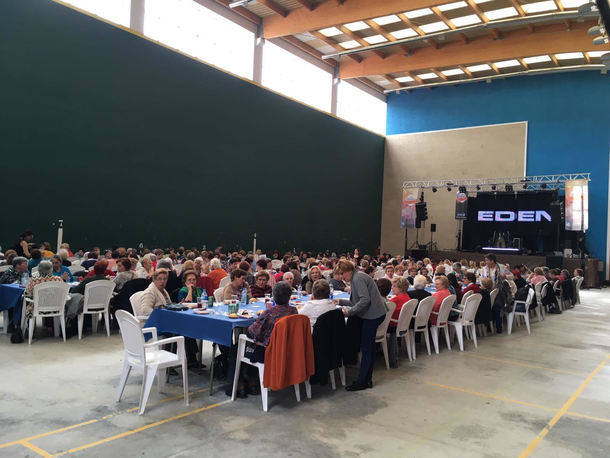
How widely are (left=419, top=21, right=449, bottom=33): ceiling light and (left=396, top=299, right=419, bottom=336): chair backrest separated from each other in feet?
41.6

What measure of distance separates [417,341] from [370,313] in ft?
9.62

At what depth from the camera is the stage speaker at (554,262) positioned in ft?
53.9

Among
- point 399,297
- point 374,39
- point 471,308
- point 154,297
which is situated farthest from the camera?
point 374,39

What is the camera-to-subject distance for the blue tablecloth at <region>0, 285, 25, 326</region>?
582 cm

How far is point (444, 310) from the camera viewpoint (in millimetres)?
6379

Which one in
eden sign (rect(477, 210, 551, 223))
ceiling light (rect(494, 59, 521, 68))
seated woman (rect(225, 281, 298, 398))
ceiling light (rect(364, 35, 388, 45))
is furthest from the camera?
ceiling light (rect(494, 59, 521, 68))

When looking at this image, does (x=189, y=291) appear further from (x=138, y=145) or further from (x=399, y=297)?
(x=138, y=145)

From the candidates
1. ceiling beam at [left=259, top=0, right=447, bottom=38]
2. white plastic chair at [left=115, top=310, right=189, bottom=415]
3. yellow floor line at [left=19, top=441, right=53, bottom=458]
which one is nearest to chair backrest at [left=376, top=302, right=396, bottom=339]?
white plastic chair at [left=115, top=310, right=189, bottom=415]

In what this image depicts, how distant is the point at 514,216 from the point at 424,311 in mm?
14402

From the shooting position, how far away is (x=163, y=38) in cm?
1262

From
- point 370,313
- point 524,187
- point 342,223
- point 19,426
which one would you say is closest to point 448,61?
point 524,187

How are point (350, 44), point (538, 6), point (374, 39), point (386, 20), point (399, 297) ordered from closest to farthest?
point (399, 297) < point (538, 6) < point (386, 20) < point (374, 39) < point (350, 44)

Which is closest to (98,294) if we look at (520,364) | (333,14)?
(520,364)

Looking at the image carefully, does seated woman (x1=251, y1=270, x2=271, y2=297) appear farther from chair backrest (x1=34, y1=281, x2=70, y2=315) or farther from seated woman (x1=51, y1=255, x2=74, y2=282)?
seated woman (x1=51, y1=255, x2=74, y2=282)
